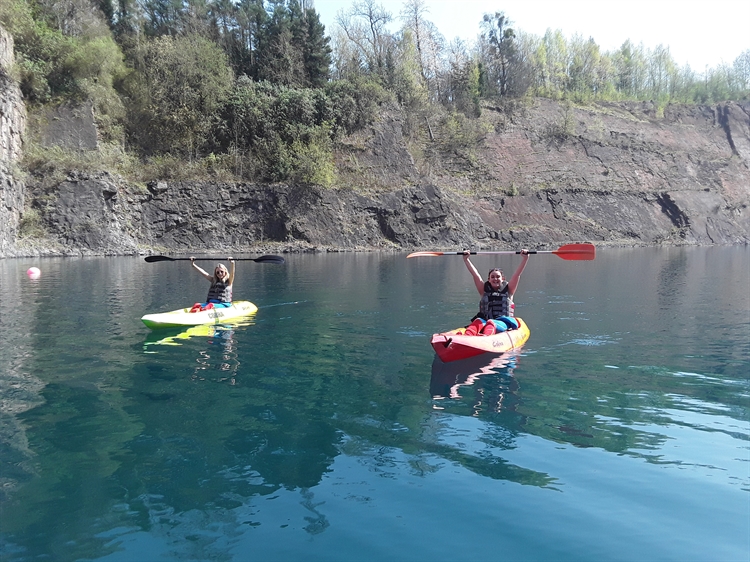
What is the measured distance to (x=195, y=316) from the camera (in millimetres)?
14609

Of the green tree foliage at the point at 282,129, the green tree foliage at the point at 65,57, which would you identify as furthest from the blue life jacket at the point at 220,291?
the green tree foliage at the point at 65,57

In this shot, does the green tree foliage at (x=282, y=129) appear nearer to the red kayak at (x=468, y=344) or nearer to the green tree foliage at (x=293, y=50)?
the green tree foliage at (x=293, y=50)

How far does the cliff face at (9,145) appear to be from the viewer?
35781 mm

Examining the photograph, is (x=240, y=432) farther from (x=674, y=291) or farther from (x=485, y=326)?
(x=674, y=291)

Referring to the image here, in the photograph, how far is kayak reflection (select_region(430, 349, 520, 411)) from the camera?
30.3 ft

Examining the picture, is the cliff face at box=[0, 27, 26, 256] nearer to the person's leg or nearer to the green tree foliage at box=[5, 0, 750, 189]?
the green tree foliage at box=[5, 0, 750, 189]

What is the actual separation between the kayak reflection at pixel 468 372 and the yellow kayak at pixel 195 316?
611 cm

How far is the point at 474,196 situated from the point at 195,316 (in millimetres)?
42901

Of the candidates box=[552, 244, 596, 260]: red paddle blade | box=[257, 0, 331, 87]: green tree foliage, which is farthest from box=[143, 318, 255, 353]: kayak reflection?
box=[257, 0, 331, 87]: green tree foliage

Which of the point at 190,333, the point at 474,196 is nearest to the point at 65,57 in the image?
the point at 474,196

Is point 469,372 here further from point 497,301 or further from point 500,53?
point 500,53

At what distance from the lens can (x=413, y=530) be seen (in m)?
A: 5.18

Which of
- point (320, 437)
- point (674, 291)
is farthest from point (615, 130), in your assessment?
point (320, 437)

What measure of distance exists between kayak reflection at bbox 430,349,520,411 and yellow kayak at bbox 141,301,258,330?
6107 millimetres
